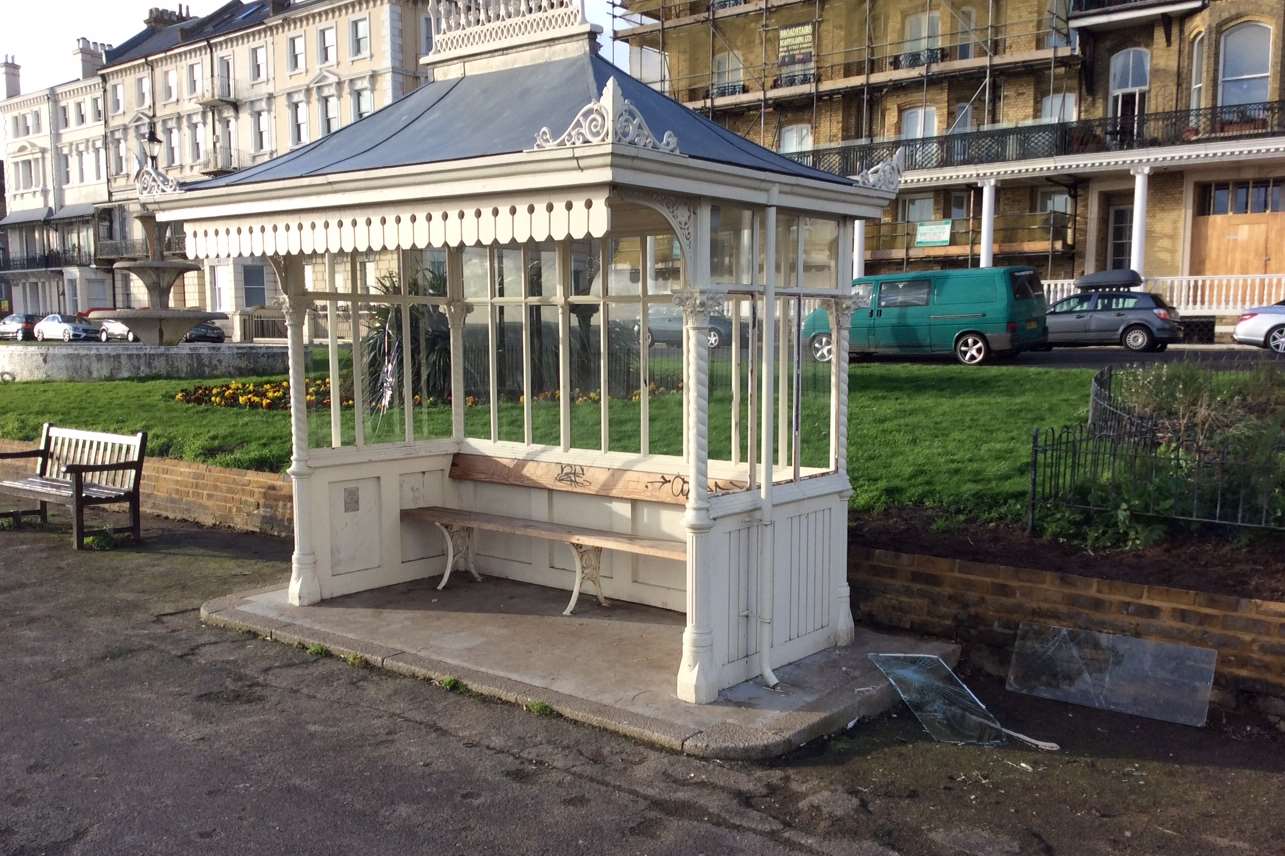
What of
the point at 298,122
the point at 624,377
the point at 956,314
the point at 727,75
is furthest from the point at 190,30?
the point at 624,377

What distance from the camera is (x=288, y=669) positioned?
6.40m

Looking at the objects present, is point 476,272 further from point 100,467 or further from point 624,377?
point 100,467

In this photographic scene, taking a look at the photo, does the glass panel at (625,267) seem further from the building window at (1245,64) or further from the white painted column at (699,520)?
the building window at (1245,64)

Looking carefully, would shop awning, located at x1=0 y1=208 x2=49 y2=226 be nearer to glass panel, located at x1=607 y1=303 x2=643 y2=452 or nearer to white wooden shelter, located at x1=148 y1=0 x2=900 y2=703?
white wooden shelter, located at x1=148 y1=0 x2=900 y2=703

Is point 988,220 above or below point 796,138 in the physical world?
below

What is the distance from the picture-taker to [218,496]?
1066 cm

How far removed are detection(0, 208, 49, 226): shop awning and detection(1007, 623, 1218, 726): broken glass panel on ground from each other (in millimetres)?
69237

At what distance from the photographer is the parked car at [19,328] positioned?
48.3 meters

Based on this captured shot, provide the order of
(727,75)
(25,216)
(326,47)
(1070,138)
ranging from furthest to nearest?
(25,216)
(326,47)
(727,75)
(1070,138)

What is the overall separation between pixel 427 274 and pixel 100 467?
3.75m

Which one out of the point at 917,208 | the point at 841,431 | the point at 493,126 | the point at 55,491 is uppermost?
the point at 917,208

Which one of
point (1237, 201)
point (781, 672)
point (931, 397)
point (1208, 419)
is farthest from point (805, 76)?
point (781, 672)

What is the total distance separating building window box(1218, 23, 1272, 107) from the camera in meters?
27.4

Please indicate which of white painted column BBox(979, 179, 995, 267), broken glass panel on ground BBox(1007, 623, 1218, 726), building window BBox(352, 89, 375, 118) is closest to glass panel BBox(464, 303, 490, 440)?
broken glass panel on ground BBox(1007, 623, 1218, 726)
